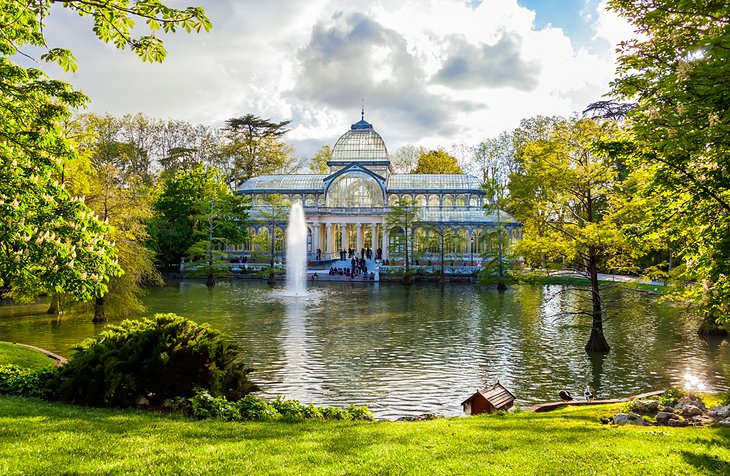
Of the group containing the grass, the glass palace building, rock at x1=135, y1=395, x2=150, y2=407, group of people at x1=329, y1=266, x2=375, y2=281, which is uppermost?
the glass palace building

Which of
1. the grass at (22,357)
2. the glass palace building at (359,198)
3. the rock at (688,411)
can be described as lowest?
the rock at (688,411)

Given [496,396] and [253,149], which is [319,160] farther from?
[496,396]

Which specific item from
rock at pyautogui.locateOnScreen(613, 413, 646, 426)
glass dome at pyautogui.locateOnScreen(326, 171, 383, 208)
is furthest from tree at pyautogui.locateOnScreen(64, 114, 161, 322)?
glass dome at pyautogui.locateOnScreen(326, 171, 383, 208)

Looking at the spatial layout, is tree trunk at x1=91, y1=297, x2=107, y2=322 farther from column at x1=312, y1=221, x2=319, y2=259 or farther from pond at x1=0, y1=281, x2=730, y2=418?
column at x1=312, y1=221, x2=319, y2=259

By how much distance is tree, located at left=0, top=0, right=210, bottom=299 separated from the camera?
532 centimetres

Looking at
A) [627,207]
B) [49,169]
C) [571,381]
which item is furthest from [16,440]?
[627,207]

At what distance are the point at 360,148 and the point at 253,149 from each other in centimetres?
1576

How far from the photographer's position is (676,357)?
13.9 metres

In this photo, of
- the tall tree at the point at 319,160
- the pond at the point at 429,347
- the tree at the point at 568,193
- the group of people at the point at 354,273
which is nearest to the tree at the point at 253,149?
the tall tree at the point at 319,160

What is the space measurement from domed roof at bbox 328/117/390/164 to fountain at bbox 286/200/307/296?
34.6 ft

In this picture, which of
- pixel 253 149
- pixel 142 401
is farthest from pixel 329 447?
pixel 253 149

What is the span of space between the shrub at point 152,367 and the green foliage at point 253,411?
42 centimetres

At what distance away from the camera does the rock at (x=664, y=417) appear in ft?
22.9

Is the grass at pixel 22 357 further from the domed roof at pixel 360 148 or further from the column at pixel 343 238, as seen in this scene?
the domed roof at pixel 360 148
